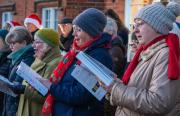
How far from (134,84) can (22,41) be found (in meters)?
2.37

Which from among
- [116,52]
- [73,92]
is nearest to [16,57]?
[116,52]

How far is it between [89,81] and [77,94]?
0.26m

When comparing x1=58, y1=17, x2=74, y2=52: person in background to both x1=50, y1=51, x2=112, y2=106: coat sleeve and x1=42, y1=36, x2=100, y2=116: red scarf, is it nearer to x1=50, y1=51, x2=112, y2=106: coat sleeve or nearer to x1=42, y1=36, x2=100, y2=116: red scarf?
x1=42, y1=36, x2=100, y2=116: red scarf

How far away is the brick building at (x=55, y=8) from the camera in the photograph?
8.52m

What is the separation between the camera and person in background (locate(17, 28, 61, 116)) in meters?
4.75

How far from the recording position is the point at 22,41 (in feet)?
17.6

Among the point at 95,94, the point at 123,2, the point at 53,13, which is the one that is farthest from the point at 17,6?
the point at 95,94

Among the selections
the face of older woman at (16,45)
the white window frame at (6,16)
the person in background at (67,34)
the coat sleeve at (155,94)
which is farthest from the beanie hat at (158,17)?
the white window frame at (6,16)

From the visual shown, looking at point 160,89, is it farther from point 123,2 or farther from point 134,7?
point 123,2

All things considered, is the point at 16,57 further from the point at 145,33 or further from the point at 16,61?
the point at 145,33

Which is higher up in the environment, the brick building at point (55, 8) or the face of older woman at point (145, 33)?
the face of older woman at point (145, 33)

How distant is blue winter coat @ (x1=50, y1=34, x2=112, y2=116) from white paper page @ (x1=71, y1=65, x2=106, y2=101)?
215mm

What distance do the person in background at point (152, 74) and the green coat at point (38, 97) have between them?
1.38 metres

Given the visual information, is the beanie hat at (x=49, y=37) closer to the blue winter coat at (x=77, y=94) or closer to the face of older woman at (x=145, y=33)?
→ the blue winter coat at (x=77, y=94)
